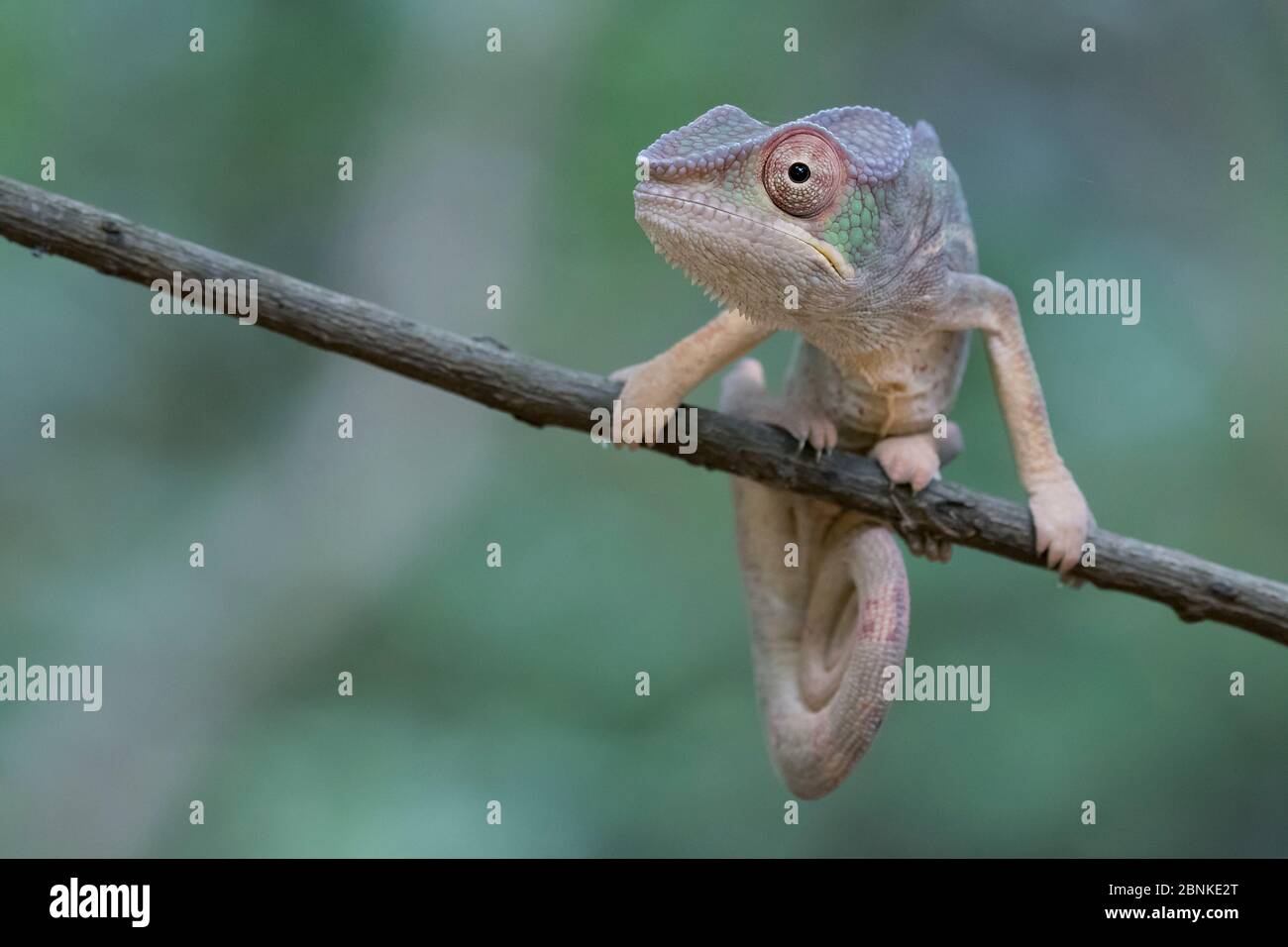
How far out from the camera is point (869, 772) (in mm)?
4992

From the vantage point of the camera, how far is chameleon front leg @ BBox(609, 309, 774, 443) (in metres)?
2.45

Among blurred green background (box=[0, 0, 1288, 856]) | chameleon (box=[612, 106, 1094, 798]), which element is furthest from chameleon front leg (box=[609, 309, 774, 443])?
blurred green background (box=[0, 0, 1288, 856])

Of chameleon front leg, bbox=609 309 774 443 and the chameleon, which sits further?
chameleon front leg, bbox=609 309 774 443

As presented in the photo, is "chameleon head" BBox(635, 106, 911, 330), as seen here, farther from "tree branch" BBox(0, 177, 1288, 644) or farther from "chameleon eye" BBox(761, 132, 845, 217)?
"tree branch" BBox(0, 177, 1288, 644)

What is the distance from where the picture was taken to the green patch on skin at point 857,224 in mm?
2096

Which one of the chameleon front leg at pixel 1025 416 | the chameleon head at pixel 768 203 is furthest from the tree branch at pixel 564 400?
the chameleon head at pixel 768 203

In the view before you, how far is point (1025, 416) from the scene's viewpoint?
2.53 m

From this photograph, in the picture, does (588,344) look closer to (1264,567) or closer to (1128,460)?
(1128,460)

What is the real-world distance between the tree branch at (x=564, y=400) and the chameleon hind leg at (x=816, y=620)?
0.50ft

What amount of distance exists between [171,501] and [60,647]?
757 mm

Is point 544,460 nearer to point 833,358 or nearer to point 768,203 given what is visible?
point 833,358
